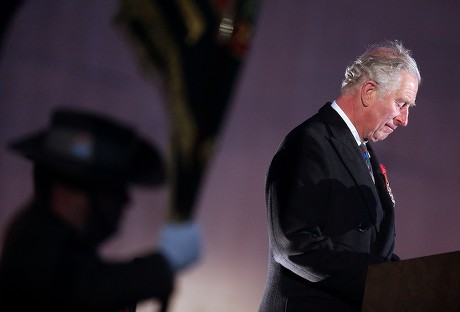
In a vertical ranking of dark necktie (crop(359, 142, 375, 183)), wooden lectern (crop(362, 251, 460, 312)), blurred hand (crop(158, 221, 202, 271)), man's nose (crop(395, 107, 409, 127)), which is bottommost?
wooden lectern (crop(362, 251, 460, 312))

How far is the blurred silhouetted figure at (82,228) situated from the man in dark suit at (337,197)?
68cm

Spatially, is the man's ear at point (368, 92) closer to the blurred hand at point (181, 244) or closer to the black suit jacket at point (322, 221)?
the black suit jacket at point (322, 221)

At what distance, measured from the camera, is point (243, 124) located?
11.8 ft

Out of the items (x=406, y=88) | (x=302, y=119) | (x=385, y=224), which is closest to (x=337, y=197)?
(x=385, y=224)

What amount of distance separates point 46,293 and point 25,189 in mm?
691

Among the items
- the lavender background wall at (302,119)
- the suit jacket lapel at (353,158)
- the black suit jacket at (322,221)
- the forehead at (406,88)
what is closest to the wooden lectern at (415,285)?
the black suit jacket at (322,221)

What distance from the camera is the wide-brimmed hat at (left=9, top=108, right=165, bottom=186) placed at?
1.31m

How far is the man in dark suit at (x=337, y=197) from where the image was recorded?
1.93 m

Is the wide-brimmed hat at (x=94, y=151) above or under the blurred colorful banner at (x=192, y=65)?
under

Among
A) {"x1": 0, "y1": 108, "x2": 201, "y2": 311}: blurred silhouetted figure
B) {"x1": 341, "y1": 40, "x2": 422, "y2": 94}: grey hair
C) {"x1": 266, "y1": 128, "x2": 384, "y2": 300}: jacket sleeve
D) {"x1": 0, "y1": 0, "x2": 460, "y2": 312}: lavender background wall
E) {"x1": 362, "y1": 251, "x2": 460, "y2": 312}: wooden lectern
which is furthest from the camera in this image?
{"x1": 0, "y1": 0, "x2": 460, "y2": 312}: lavender background wall

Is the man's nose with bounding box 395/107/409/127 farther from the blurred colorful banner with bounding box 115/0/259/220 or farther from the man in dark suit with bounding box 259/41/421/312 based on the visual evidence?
the blurred colorful banner with bounding box 115/0/259/220

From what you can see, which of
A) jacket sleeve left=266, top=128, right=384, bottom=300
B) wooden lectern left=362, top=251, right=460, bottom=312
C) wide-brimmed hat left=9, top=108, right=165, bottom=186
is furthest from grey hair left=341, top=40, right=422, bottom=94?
wide-brimmed hat left=9, top=108, right=165, bottom=186

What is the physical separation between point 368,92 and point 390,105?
7 centimetres

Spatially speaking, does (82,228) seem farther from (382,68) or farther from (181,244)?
(382,68)
